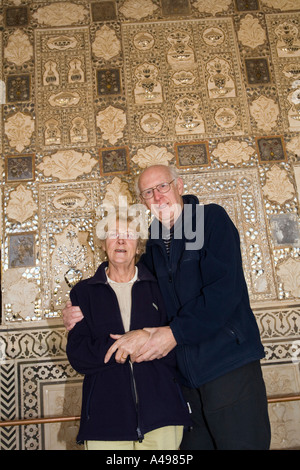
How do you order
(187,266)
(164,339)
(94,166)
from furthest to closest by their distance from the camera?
(94,166) < (187,266) < (164,339)

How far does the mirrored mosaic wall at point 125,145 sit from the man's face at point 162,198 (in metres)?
1.14

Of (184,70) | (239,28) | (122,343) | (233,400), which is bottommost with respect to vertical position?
(233,400)

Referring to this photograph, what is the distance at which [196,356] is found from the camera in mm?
1605

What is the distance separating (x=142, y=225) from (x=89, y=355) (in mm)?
668

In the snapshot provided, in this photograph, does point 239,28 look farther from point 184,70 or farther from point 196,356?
point 196,356

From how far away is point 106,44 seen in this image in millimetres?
3535

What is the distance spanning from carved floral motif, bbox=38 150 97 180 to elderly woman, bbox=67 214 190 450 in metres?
1.52

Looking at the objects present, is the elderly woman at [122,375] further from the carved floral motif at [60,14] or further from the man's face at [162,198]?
the carved floral motif at [60,14]

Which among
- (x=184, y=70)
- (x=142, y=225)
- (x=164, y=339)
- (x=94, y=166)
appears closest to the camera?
(x=164, y=339)

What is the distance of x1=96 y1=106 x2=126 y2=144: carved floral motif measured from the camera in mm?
3311

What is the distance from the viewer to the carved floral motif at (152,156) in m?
3.23

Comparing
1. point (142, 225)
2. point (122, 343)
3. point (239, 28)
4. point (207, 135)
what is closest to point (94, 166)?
point (207, 135)

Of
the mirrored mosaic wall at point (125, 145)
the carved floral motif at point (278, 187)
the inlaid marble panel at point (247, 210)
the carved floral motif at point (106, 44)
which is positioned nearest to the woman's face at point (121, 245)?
the mirrored mosaic wall at point (125, 145)
